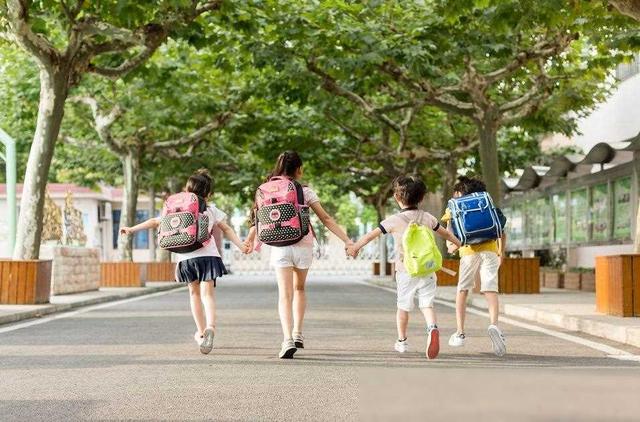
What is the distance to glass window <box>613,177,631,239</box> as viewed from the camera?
2506cm

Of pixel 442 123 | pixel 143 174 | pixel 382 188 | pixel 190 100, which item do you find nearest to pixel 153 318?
pixel 190 100

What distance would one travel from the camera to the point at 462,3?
606 inches

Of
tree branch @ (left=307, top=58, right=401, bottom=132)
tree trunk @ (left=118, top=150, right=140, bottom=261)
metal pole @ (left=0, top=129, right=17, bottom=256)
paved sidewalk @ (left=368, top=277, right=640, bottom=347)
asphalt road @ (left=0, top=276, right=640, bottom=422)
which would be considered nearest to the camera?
asphalt road @ (left=0, top=276, right=640, bottom=422)

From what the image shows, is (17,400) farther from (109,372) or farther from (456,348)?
(456,348)

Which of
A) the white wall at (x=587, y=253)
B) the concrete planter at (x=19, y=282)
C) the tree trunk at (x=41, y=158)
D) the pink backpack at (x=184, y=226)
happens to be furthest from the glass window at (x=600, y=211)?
the pink backpack at (x=184, y=226)

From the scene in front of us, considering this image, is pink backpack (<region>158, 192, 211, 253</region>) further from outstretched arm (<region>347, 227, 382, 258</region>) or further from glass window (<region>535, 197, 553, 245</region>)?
glass window (<region>535, 197, 553, 245</region>)

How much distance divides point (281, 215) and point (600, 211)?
62.3 feet

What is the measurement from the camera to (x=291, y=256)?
10016 mm

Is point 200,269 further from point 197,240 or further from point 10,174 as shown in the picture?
point 10,174

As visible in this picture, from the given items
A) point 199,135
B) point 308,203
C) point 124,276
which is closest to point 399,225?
point 308,203

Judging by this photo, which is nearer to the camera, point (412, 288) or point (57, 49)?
point (412, 288)

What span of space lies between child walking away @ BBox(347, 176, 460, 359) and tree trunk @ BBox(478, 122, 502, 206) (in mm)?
13725

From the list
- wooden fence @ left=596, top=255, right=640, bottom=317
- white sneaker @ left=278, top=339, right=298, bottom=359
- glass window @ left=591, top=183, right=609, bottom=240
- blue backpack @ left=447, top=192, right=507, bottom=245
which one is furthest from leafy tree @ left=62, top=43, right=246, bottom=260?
white sneaker @ left=278, top=339, right=298, bottom=359

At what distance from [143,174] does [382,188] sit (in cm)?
1086
